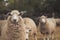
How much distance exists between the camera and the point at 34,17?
23750 mm

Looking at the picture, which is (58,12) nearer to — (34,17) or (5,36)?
(34,17)

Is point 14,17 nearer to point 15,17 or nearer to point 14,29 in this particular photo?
point 15,17

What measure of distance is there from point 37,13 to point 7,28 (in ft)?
52.8

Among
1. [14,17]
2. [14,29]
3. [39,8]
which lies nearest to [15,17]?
[14,17]

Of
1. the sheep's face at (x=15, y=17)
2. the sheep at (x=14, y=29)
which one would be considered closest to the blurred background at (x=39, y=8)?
the sheep at (x=14, y=29)

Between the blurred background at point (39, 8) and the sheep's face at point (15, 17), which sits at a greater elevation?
the blurred background at point (39, 8)

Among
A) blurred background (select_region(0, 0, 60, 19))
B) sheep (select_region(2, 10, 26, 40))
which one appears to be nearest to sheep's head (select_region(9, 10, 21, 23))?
sheep (select_region(2, 10, 26, 40))

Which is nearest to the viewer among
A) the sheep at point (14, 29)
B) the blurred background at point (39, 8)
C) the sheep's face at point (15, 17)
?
the sheep's face at point (15, 17)

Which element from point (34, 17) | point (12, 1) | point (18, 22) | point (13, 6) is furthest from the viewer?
point (12, 1)

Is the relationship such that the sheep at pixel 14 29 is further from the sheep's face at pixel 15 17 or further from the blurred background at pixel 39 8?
the blurred background at pixel 39 8

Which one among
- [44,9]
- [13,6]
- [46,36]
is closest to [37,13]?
[44,9]

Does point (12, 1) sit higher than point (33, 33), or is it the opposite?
point (12, 1)

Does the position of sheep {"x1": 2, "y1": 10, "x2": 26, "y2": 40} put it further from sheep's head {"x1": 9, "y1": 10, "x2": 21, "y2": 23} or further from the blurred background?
the blurred background

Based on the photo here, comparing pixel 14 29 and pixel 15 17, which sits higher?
pixel 15 17
